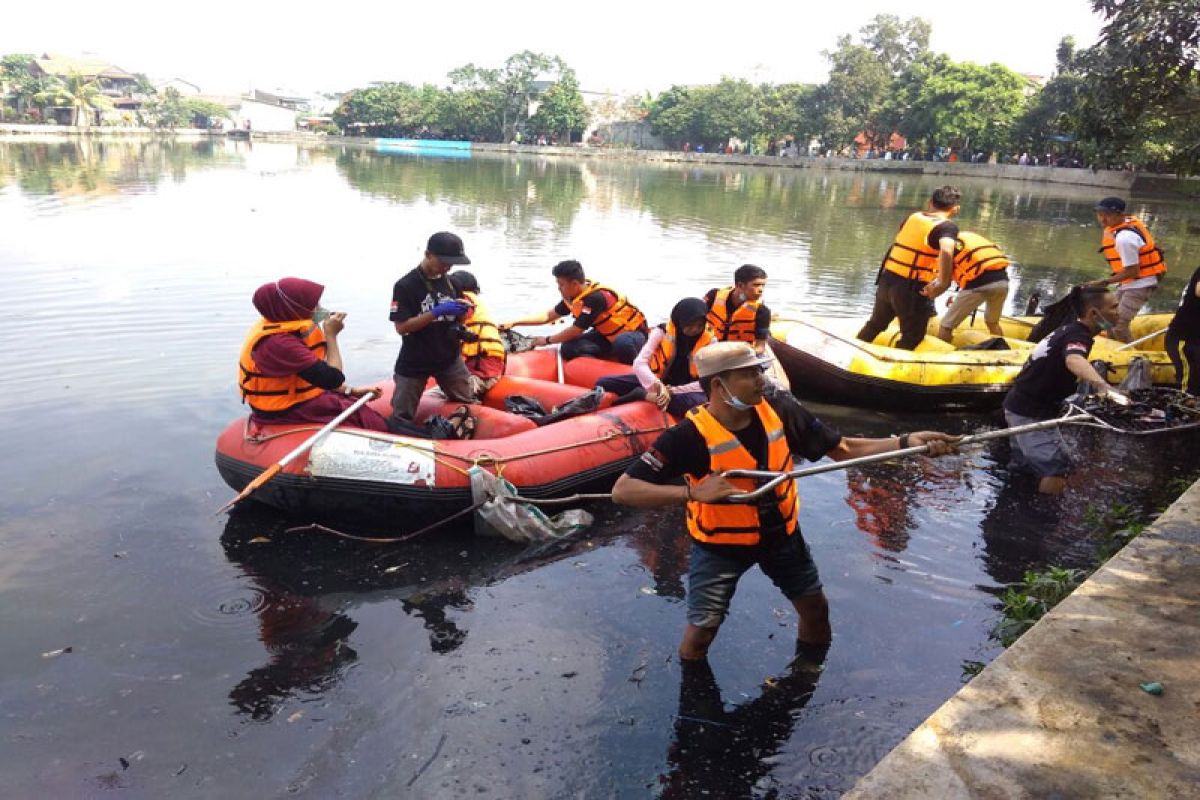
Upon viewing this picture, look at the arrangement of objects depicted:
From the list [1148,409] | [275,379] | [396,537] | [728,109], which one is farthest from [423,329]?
[728,109]

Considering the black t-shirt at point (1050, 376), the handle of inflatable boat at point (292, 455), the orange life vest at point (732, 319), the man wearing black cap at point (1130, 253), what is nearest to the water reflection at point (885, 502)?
the black t-shirt at point (1050, 376)

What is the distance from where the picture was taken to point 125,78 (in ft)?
300

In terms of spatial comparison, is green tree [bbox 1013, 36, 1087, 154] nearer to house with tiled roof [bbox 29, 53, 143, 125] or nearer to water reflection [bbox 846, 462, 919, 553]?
water reflection [bbox 846, 462, 919, 553]

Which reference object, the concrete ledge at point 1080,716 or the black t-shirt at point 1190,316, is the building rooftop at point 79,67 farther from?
the concrete ledge at point 1080,716

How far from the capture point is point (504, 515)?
18.8 ft

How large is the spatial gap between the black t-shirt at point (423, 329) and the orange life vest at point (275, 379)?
2.13ft

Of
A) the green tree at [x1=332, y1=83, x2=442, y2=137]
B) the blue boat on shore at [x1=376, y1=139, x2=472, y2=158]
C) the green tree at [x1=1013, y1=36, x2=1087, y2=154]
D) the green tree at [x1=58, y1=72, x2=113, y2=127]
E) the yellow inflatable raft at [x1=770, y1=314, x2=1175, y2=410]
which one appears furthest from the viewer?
the green tree at [x1=332, y1=83, x2=442, y2=137]

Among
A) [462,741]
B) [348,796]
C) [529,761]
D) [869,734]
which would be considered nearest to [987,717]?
[869,734]

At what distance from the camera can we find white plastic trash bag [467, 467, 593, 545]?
18.8ft

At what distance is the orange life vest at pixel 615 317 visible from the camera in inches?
306

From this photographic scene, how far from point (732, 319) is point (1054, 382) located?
7.55 feet

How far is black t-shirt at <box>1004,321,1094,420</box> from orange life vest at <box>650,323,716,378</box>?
7.35 ft

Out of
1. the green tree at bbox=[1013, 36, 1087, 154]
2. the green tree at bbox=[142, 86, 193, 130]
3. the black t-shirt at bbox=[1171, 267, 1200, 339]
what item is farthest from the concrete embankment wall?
the black t-shirt at bbox=[1171, 267, 1200, 339]

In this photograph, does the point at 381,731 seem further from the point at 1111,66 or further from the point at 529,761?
the point at 1111,66
